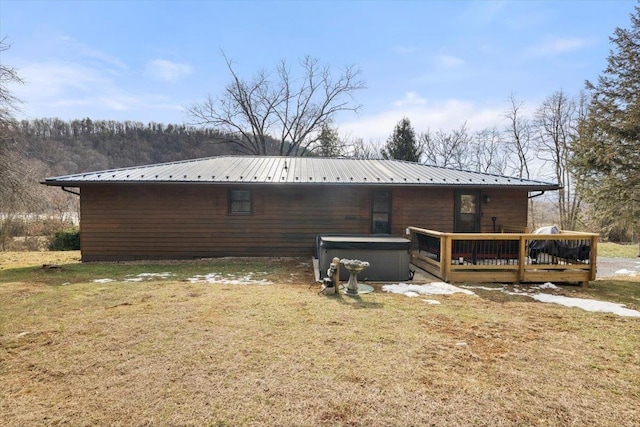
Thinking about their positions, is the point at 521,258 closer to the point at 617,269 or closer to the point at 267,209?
the point at 617,269

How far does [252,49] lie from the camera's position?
15742 mm

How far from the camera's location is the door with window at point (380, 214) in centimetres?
909

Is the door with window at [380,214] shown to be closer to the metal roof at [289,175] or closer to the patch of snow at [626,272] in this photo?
the metal roof at [289,175]

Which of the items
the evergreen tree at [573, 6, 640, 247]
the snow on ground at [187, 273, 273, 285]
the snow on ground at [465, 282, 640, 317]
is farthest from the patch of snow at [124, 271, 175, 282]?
the evergreen tree at [573, 6, 640, 247]

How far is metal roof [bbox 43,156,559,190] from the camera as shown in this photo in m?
8.31

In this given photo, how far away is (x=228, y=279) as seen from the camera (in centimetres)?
645

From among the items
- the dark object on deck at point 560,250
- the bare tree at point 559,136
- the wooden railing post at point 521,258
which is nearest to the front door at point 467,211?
the dark object on deck at point 560,250

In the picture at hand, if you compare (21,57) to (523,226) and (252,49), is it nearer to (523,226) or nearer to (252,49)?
(252,49)

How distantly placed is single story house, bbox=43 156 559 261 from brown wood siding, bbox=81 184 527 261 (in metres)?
0.03

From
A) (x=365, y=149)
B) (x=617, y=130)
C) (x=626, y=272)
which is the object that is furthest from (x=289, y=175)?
(x=365, y=149)

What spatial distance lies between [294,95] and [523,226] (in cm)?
2124

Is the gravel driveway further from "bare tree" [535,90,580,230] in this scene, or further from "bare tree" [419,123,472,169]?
"bare tree" [419,123,472,169]

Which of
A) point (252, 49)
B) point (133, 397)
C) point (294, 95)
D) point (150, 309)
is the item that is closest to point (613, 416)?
point (133, 397)

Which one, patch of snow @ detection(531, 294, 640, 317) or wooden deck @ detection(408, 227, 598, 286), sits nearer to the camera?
patch of snow @ detection(531, 294, 640, 317)
